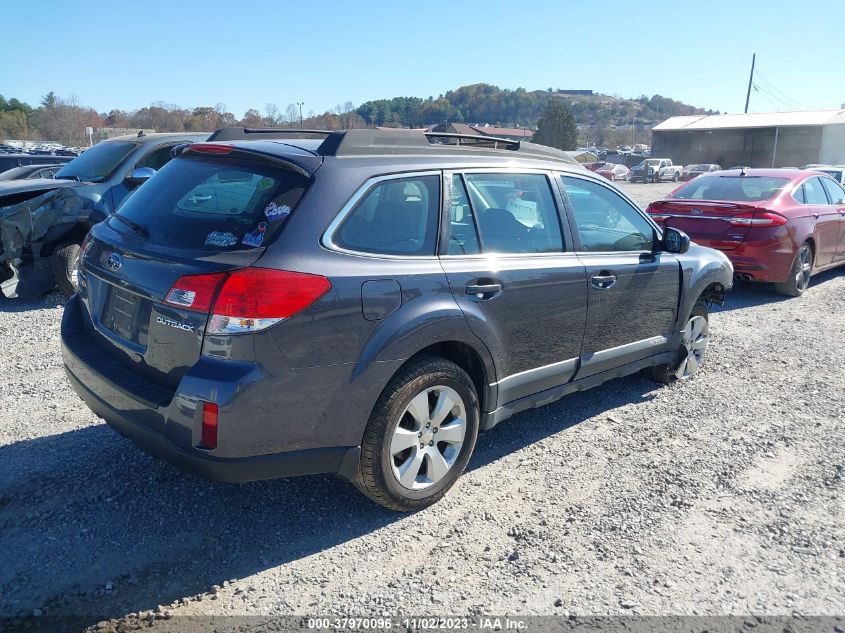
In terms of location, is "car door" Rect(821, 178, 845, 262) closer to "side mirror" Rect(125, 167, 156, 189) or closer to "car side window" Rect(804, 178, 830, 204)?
"car side window" Rect(804, 178, 830, 204)

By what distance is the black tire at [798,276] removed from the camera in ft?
28.4

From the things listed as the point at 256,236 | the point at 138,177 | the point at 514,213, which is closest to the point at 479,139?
the point at 514,213

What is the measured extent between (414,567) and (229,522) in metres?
0.99

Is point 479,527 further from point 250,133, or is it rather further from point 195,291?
point 250,133

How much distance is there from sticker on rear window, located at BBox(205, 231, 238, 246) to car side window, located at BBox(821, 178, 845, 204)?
9.49 m

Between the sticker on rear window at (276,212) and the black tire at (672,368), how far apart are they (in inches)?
143

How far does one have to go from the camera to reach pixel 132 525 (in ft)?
10.9

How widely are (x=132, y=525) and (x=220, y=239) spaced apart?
1510 mm

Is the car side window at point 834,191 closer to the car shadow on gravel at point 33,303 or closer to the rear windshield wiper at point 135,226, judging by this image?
the rear windshield wiper at point 135,226

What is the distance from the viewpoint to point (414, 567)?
10.2 ft

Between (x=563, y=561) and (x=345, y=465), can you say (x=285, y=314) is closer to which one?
(x=345, y=465)

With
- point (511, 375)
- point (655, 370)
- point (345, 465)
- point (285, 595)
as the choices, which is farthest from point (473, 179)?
point (655, 370)

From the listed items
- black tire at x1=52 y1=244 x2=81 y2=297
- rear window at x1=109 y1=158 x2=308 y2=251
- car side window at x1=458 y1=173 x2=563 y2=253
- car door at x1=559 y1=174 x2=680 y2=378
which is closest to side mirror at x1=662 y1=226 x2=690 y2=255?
car door at x1=559 y1=174 x2=680 y2=378

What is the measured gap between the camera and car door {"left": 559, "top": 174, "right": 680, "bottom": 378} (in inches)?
170
